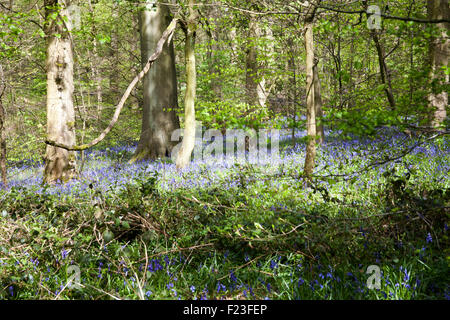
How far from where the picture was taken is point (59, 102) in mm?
7410

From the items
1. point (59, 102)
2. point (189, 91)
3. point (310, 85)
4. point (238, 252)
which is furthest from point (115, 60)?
point (238, 252)

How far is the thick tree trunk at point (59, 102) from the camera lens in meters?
7.22

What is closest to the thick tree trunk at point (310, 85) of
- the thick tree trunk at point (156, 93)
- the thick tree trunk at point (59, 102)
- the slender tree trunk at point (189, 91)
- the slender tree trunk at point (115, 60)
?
the slender tree trunk at point (189, 91)

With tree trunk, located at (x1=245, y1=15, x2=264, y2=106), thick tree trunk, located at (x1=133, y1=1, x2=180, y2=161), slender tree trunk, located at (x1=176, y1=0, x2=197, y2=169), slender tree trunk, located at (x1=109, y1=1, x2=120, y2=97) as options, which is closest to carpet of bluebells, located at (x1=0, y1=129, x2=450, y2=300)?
slender tree trunk, located at (x1=176, y1=0, x2=197, y2=169)

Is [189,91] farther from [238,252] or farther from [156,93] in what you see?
[238,252]

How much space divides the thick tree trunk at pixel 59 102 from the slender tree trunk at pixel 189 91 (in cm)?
266

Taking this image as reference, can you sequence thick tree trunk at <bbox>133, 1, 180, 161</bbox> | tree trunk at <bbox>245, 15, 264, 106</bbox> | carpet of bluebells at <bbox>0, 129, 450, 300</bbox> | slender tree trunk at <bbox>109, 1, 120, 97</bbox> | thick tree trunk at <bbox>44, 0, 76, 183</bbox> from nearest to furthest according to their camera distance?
carpet of bluebells at <bbox>0, 129, 450, 300</bbox> < thick tree trunk at <bbox>44, 0, 76, 183</bbox> < thick tree trunk at <bbox>133, 1, 180, 161</bbox> < tree trunk at <bbox>245, 15, 264, 106</bbox> < slender tree trunk at <bbox>109, 1, 120, 97</bbox>

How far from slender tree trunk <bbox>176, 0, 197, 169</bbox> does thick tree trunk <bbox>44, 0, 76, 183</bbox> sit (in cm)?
266

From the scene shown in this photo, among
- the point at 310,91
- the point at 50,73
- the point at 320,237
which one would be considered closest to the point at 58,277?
the point at 320,237

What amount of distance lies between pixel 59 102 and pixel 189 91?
3043mm

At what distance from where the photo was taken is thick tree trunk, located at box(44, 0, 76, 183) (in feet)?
23.7

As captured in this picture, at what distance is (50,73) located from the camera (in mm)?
7238

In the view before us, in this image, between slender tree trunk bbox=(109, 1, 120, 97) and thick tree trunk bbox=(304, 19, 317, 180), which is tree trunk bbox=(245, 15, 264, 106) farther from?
thick tree trunk bbox=(304, 19, 317, 180)
